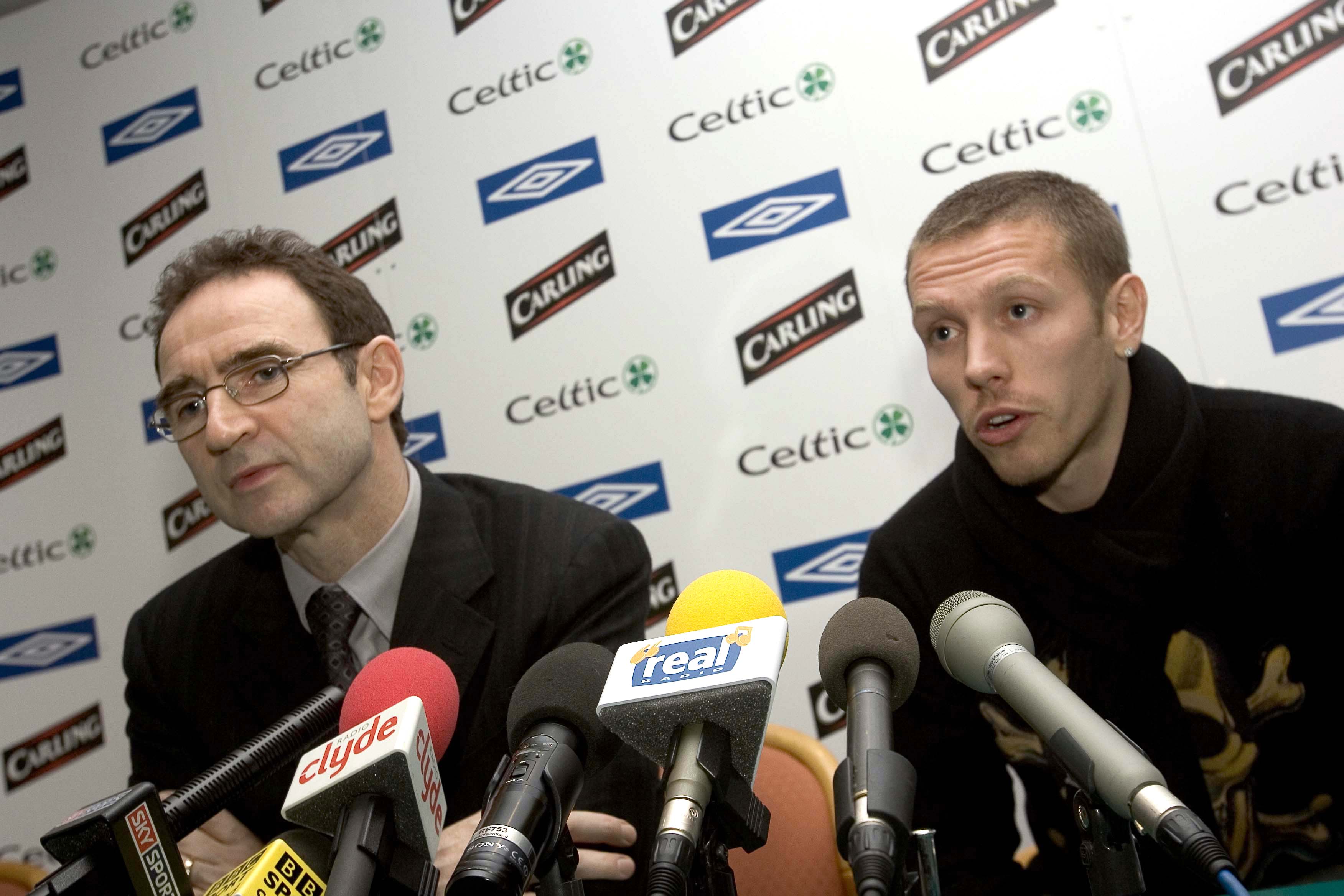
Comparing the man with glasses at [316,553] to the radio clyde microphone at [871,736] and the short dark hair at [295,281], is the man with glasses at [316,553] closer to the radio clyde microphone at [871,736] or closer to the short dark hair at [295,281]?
the short dark hair at [295,281]

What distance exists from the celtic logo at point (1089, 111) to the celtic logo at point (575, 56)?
1.45 meters

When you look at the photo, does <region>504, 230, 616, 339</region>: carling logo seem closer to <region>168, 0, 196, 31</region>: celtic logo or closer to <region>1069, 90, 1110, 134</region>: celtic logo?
<region>1069, 90, 1110, 134</region>: celtic logo

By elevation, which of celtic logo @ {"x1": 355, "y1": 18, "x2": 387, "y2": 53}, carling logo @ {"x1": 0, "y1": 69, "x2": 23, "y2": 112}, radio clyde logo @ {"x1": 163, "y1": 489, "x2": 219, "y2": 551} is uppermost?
carling logo @ {"x1": 0, "y1": 69, "x2": 23, "y2": 112}

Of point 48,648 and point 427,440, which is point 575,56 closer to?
point 427,440

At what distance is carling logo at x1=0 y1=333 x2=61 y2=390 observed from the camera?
12.2 feet

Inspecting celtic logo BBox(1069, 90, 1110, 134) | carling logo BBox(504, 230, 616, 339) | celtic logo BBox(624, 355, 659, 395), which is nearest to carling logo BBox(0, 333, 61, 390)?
carling logo BBox(504, 230, 616, 339)

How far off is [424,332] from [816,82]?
1.43 m

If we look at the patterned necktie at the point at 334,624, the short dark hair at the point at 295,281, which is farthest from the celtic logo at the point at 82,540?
the patterned necktie at the point at 334,624

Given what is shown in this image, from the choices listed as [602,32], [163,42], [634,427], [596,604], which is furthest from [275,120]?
[596,604]

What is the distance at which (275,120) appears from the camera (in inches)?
140

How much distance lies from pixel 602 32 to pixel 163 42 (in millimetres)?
1722

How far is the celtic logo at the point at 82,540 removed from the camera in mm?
3570

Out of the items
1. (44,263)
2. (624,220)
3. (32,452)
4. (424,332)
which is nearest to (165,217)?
(44,263)

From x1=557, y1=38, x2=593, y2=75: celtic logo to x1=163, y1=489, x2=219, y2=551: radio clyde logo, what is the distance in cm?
188
